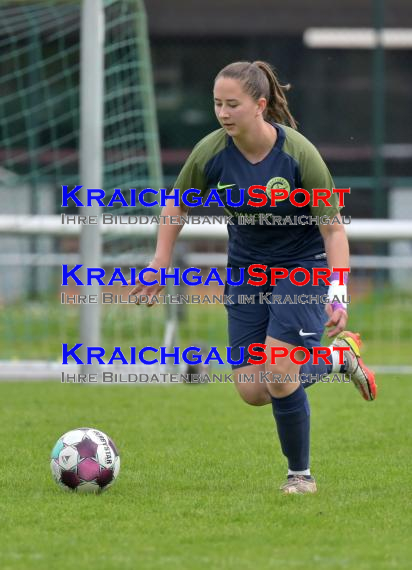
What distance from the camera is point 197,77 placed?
17594 millimetres

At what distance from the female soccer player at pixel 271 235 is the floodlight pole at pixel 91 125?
3.64 m

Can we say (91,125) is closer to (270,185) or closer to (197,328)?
(197,328)

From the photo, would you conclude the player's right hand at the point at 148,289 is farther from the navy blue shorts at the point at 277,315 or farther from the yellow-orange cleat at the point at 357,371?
the yellow-orange cleat at the point at 357,371

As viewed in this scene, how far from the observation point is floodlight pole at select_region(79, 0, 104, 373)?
889 centimetres

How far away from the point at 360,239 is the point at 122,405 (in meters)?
2.72

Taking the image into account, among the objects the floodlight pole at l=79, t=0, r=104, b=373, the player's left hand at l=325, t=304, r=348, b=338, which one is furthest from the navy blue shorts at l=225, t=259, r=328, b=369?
the floodlight pole at l=79, t=0, r=104, b=373

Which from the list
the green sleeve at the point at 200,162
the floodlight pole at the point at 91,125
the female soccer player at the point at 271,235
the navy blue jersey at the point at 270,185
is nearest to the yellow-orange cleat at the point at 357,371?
the female soccer player at the point at 271,235

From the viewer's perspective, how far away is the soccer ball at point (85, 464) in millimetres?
5051

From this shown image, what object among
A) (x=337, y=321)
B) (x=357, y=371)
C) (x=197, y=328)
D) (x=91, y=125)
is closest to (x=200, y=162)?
(x=337, y=321)

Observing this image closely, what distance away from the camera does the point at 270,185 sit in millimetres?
5039

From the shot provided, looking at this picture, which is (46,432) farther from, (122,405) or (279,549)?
(279,549)

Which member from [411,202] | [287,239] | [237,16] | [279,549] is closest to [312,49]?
[237,16]

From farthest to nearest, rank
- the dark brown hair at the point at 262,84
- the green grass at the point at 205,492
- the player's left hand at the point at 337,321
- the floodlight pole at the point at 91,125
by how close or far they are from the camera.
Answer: the floodlight pole at the point at 91,125
the dark brown hair at the point at 262,84
the player's left hand at the point at 337,321
the green grass at the point at 205,492

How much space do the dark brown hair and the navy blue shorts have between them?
66 cm
